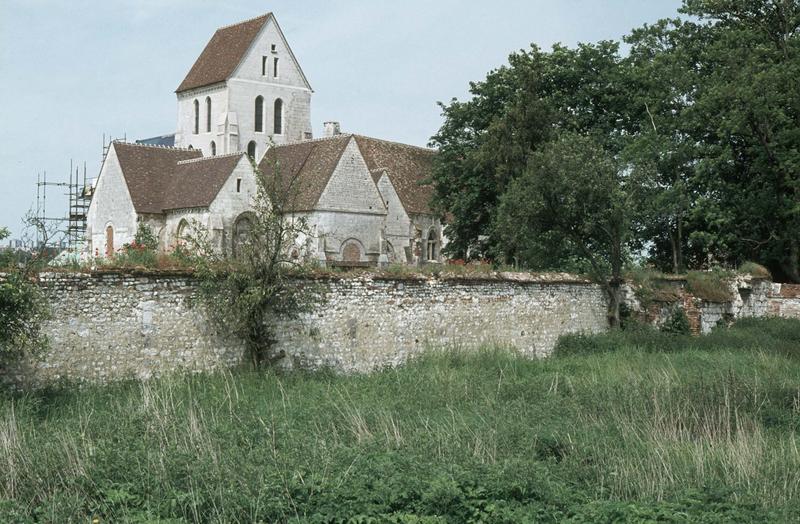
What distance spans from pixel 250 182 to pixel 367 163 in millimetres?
9119

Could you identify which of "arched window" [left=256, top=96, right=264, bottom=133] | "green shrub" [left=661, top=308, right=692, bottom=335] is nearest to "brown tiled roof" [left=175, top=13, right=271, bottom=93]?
"arched window" [left=256, top=96, right=264, bottom=133]

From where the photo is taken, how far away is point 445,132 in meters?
40.2

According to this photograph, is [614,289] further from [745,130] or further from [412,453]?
[412,453]

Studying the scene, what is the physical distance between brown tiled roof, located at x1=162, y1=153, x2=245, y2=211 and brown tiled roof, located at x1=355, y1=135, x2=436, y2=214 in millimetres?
8562

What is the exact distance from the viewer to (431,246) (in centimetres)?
5241

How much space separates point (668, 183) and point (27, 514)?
3156 cm

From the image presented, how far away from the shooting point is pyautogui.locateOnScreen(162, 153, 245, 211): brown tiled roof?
42.6 meters

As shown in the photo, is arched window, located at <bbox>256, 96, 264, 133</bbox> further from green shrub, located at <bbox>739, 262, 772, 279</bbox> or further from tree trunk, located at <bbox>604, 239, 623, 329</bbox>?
tree trunk, located at <bbox>604, 239, 623, 329</bbox>

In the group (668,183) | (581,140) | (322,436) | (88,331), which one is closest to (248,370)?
(88,331)

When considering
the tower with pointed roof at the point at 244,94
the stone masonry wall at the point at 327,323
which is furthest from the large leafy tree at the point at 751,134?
the tower with pointed roof at the point at 244,94

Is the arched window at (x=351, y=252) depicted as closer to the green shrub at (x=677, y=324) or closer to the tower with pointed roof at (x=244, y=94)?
the tower with pointed roof at (x=244, y=94)

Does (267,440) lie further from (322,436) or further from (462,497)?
(462,497)

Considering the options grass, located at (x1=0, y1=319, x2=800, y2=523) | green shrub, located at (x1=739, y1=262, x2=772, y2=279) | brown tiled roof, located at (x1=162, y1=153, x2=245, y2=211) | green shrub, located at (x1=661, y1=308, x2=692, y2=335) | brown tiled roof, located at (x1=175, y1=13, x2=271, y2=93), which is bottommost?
grass, located at (x1=0, y1=319, x2=800, y2=523)

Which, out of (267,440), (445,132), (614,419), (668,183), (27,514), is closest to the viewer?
(27,514)
